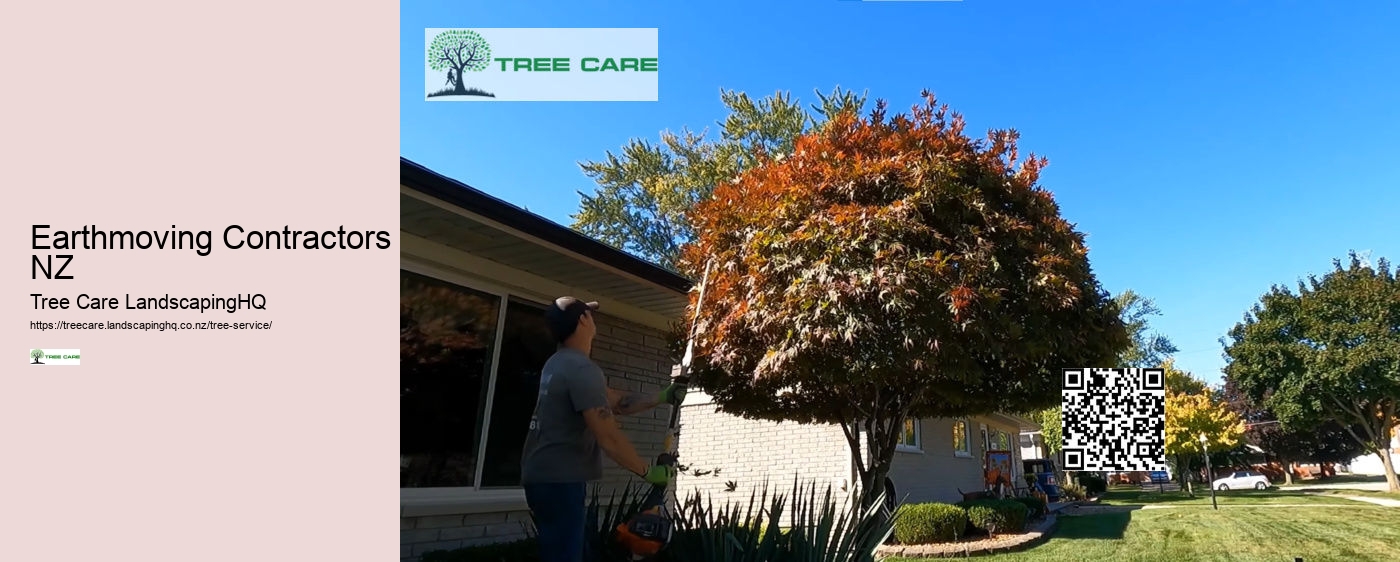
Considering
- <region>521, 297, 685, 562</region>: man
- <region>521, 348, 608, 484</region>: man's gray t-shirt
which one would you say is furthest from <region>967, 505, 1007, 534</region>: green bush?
<region>521, 348, 608, 484</region>: man's gray t-shirt

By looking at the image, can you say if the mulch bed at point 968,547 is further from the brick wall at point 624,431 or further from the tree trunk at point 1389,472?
the tree trunk at point 1389,472

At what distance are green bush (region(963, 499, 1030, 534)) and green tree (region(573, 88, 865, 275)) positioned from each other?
654 inches

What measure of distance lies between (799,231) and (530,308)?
2.20 metres

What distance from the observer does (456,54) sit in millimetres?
12375

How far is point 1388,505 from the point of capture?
19688 mm

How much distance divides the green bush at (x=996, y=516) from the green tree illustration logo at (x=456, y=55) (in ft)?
33.4

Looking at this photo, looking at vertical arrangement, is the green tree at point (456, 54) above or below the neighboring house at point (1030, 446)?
above

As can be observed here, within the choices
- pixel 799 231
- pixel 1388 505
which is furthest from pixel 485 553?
pixel 1388 505

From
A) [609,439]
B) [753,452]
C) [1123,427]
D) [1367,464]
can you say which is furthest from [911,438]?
[1367,464]

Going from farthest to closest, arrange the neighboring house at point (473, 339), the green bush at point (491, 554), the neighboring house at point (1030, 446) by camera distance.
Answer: the neighboring house at point (1030, 446) < the neighboring house at point (473, 339) < the green bush at point (491, 554)

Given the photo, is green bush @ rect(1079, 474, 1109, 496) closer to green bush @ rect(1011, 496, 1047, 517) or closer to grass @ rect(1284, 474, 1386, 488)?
green bush @ rect(1011, 496, 1047, 517)

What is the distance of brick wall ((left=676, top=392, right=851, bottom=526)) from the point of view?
13836mm

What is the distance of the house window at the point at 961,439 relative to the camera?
67.5ft
